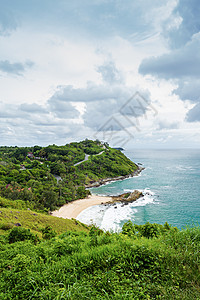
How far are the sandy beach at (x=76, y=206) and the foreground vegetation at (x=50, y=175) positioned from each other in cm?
166

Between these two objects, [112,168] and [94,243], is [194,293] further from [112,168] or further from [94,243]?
[112,168]

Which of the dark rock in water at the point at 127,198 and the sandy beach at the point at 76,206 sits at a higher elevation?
the sandy beach at the point at 76,206

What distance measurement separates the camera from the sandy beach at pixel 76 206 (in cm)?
3191

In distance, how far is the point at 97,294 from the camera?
109 inches

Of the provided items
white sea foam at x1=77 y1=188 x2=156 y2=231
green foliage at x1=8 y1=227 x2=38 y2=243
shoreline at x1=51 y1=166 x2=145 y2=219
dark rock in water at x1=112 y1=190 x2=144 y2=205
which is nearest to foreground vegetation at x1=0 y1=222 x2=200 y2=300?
green foliage at x1=8 y1=227 x2=38 y2=243

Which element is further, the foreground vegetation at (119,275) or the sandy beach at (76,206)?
the sandy beach at (76,206)

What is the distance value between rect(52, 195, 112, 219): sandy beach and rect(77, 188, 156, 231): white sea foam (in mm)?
1514

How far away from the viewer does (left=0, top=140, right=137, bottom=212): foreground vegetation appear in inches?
1308

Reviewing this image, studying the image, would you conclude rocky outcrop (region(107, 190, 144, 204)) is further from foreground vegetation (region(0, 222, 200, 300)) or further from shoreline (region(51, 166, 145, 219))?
foreground vegetation (region(0, 222, 200, 300))

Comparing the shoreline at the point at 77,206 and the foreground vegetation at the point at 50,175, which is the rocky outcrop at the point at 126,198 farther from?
the foreground vegetation at the point at 50,175

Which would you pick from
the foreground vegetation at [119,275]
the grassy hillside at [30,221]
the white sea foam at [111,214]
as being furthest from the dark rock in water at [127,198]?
the foreground vegetation at [119,275]

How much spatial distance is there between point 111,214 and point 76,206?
9001mm

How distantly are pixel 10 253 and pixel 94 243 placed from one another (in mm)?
3524

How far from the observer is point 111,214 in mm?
32875
